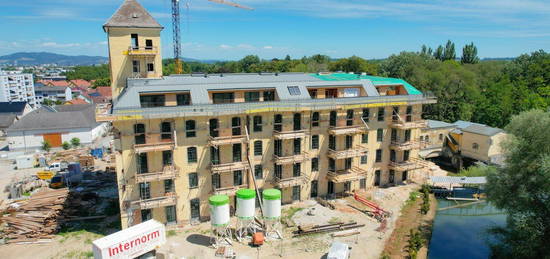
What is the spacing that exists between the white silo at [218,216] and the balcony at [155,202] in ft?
16.6

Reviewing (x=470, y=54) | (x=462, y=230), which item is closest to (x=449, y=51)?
(x=470, y=54)

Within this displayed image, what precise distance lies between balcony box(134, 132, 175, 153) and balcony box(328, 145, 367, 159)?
19.4m

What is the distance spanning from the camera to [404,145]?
155 feet

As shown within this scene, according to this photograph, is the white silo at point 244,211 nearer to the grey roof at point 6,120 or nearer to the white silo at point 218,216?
the white silo at point 218,216

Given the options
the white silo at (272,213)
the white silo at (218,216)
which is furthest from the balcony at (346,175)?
the white silo at (218,216)

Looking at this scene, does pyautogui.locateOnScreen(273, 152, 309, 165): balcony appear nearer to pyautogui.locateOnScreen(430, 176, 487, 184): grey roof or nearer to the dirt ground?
the dirt ground

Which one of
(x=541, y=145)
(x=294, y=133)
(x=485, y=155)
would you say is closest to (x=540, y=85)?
(x=485, y=155)

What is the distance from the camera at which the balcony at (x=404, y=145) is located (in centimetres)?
4691

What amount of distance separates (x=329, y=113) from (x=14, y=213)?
123ft

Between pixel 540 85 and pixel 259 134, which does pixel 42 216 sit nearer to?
pixel 259 134

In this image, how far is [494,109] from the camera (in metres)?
74.1

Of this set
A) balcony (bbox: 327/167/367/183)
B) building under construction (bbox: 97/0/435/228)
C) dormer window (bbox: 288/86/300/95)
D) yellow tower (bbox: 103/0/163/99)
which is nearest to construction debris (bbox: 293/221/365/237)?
building under construction (bbox: 97/0/435/228)

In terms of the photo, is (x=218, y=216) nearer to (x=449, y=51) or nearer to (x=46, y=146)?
(x=46, y=146)

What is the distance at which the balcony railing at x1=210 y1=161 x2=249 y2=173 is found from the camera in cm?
3672
